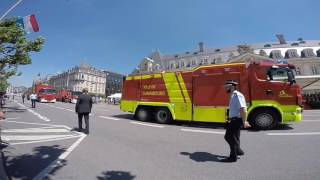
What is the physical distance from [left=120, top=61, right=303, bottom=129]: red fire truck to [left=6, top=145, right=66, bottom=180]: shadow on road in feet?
21.4

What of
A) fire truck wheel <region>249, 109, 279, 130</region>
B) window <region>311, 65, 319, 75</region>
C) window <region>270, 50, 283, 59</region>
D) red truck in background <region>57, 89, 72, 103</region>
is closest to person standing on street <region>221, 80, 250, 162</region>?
fire truck wheel <region>249, 109, 279, 130</region>

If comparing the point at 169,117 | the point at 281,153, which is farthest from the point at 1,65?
the point at 281,153

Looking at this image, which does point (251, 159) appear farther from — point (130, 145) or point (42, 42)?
point (42, 42)

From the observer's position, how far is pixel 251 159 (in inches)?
236

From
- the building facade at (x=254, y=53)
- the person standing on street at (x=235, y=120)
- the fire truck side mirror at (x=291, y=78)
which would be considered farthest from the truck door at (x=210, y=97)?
the building facade at (x=254, y=53)

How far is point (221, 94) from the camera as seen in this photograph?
37.5 feet

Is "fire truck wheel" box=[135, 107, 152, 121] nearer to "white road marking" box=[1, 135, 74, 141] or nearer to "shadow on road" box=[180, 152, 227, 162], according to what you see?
"white road marking" box=[1, 135, 74, 141]

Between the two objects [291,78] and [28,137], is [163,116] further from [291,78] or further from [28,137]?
[28,137]

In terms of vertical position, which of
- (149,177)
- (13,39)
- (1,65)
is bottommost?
(149,177)

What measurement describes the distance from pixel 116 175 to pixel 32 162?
6.94ft

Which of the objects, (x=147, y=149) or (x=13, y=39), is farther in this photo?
(x=13, y=39)

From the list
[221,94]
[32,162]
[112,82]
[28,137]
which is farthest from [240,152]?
[112,82]

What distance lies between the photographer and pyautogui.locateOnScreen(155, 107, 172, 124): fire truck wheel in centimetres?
1322

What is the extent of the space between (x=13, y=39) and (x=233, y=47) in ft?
228
